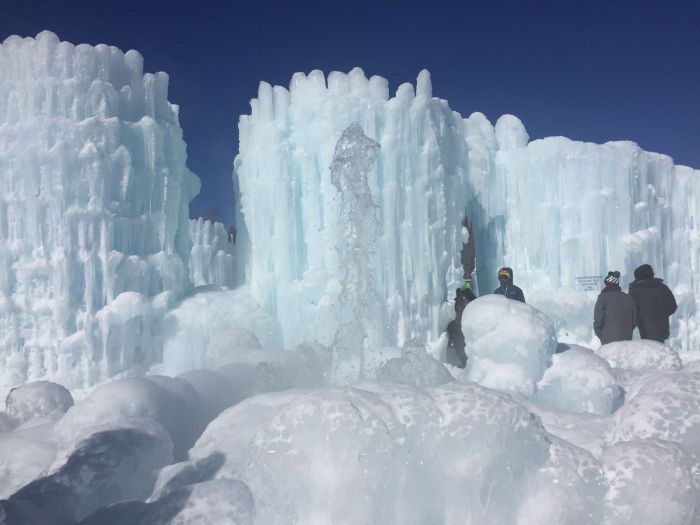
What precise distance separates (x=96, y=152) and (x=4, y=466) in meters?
6.28

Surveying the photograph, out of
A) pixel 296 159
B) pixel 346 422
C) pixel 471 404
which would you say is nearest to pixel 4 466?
pixel 346 422

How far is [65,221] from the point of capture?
8.73 metres

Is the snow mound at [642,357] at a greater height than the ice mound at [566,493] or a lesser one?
greater

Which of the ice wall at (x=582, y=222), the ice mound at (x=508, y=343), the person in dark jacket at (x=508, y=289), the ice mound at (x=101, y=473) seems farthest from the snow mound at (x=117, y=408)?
the ice wall at (x=582, y=222)

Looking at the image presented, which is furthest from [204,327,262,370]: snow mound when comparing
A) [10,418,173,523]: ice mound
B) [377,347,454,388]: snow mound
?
[10,418,173,523]: ice mound

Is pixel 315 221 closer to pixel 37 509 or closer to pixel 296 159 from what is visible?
pixel 296 159

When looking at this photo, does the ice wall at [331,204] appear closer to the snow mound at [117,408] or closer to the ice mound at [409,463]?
the snow mound at [117,408]

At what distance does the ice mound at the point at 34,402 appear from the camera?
15.2 ft

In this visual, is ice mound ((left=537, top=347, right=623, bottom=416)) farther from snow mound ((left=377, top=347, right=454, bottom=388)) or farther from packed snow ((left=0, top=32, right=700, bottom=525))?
snow mound ((left=377, top=347, right=454, bottom=388))

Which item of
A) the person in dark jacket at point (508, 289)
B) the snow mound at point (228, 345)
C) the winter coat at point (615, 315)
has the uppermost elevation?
the person in dark jacket at point (508, 289)

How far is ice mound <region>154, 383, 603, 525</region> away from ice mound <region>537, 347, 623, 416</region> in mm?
1711

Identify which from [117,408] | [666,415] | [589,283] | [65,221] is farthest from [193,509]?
[589,283]

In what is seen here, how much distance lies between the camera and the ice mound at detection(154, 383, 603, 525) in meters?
2.68

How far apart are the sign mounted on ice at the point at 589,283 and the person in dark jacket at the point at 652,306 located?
232 inches
